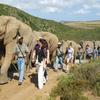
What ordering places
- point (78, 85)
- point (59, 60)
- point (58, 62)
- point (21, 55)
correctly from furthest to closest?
point (59, 60), point (58, 62), point (21, 55), point (78, 85)

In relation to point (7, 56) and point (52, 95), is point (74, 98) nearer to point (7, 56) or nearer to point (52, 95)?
point (52, 95)

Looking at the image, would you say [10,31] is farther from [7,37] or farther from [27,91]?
[27,91]

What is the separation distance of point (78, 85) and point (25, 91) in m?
1.88

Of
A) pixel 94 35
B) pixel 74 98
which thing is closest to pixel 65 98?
pixel 74 98

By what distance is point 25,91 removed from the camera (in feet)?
52.3

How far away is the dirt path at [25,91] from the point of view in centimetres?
1527

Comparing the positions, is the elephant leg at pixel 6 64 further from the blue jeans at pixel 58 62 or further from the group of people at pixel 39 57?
the blue jeans at pixel 58 62

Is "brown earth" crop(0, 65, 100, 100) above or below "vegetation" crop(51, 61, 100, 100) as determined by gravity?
below

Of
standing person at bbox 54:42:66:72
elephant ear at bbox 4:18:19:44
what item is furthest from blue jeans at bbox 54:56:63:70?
elephant ear at bbox 4:18:19:44

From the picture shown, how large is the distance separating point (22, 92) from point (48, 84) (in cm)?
154

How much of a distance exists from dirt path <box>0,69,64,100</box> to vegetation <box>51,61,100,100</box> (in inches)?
15.2

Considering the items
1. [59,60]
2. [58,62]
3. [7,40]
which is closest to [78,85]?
[7,40]

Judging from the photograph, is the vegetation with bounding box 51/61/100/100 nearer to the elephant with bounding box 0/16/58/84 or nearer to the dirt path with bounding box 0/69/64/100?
the dirt path with bounding box 0/69/64/100

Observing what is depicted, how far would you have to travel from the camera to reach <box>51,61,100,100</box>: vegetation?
14.7 meters
